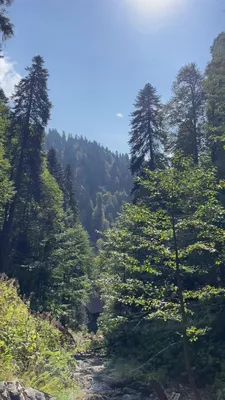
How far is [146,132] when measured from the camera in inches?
878

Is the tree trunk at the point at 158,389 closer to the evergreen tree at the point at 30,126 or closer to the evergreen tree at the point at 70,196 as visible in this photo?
the evergreen tree at the point at 30,126

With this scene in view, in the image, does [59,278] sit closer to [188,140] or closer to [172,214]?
[188,140]

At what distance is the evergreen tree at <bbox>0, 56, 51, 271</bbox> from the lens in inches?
811

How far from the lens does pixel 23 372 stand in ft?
13.8

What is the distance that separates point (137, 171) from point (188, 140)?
190 inches

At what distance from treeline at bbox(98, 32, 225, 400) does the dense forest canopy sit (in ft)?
0.14

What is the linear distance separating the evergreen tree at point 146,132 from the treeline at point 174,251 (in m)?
0.07

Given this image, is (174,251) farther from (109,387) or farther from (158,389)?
(109,387)

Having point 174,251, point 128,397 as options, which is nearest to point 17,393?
point 174,251

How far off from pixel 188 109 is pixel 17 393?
19.1 metres

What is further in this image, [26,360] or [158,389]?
[158,389]

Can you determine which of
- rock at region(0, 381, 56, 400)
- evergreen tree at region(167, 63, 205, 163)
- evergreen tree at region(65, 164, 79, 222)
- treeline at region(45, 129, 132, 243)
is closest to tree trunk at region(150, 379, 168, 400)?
rock at region(0, 381, 56, 400)

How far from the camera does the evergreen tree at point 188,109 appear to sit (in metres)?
19.5

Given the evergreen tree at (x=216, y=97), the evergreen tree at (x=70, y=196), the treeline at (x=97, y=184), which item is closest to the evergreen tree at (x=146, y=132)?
the evergreen tree at (x=216, y=97)
